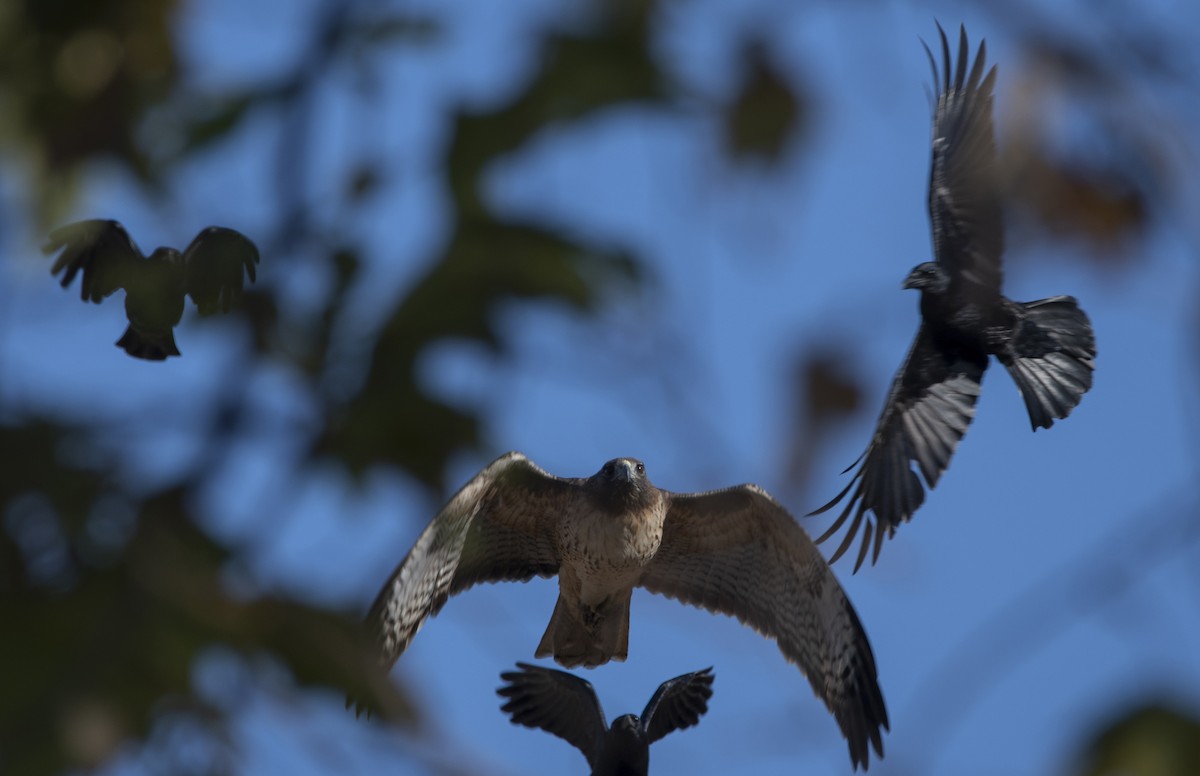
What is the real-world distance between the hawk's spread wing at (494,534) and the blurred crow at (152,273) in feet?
7.17

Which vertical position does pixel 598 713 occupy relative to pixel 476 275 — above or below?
below

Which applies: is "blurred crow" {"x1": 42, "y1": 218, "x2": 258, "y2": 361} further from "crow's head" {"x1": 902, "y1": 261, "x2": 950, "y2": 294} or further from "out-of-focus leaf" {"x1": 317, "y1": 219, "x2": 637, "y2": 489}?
"out-of-focus leaf" {"x1": 317, "y1": 219, "x2": 637, "y2": 489}

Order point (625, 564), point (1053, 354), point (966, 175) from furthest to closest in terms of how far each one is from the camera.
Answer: point (625, 564)
point (966, 175)
point (1053, 354)

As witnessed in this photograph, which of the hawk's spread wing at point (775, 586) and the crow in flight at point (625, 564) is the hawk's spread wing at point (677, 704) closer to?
the crow in flight at point (625, 564)

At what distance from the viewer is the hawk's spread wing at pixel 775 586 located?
4.73 m

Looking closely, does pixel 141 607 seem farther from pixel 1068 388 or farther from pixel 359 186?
pixel 359 186

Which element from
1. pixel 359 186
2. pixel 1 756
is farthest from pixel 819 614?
pixel 1 756

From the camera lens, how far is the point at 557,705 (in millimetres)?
3184

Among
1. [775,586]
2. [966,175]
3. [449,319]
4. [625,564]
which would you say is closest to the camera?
[966,175]

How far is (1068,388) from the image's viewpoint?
3.50m

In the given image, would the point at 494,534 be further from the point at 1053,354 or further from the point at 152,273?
the point at 152,273

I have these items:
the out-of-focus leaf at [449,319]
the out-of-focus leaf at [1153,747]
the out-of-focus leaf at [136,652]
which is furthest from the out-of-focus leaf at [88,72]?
the out-of-focus leaf at [1153,747]

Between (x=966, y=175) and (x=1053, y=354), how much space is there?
0.79 meters

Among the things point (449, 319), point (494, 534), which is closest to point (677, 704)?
point (494, 534)
